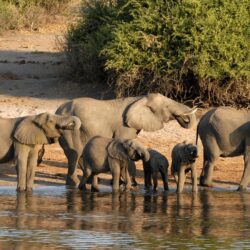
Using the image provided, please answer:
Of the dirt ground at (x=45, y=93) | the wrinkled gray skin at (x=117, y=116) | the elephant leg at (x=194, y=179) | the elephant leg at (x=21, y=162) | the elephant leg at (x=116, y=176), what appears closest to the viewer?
the elephant leg at (x=21, y=162)

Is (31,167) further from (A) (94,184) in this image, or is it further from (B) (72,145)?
(B) (72,145)

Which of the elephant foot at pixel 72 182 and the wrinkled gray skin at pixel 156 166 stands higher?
the wrinkled gray skin at pixel 156 166

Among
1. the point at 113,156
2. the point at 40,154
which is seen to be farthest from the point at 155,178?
the point at 40,154

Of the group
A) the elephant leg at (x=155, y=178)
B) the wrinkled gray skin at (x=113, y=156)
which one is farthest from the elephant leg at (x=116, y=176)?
the elephant leg at (x=155, y=178)

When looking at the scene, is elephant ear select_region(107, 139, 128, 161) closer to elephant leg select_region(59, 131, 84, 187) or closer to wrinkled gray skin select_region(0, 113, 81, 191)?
wrinkled gray skin select_region(0, 113, 81, 191)

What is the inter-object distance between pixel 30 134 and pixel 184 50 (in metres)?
6.44

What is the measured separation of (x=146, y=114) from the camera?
738 inches

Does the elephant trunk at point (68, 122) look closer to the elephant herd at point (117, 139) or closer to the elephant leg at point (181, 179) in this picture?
the elephant herd at point (117, 139)

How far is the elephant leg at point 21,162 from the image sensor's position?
16891 mm

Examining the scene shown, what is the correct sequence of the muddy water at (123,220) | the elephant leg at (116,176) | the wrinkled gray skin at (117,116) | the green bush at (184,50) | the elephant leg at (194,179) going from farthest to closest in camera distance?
the green bush at (184,50) < the wrinkled gray skin at (117,116) < the elephant leg at (194,179) < the elephant leg at (116,176) < the muddy water at (123,220)

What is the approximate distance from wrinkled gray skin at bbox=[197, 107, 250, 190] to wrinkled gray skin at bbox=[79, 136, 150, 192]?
5.37ft

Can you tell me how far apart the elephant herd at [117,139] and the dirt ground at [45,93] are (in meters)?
0.61

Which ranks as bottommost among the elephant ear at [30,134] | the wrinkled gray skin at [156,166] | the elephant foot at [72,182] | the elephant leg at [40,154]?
the elephant foot at [72,182]

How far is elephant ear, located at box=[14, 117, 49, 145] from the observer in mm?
→ 16938
